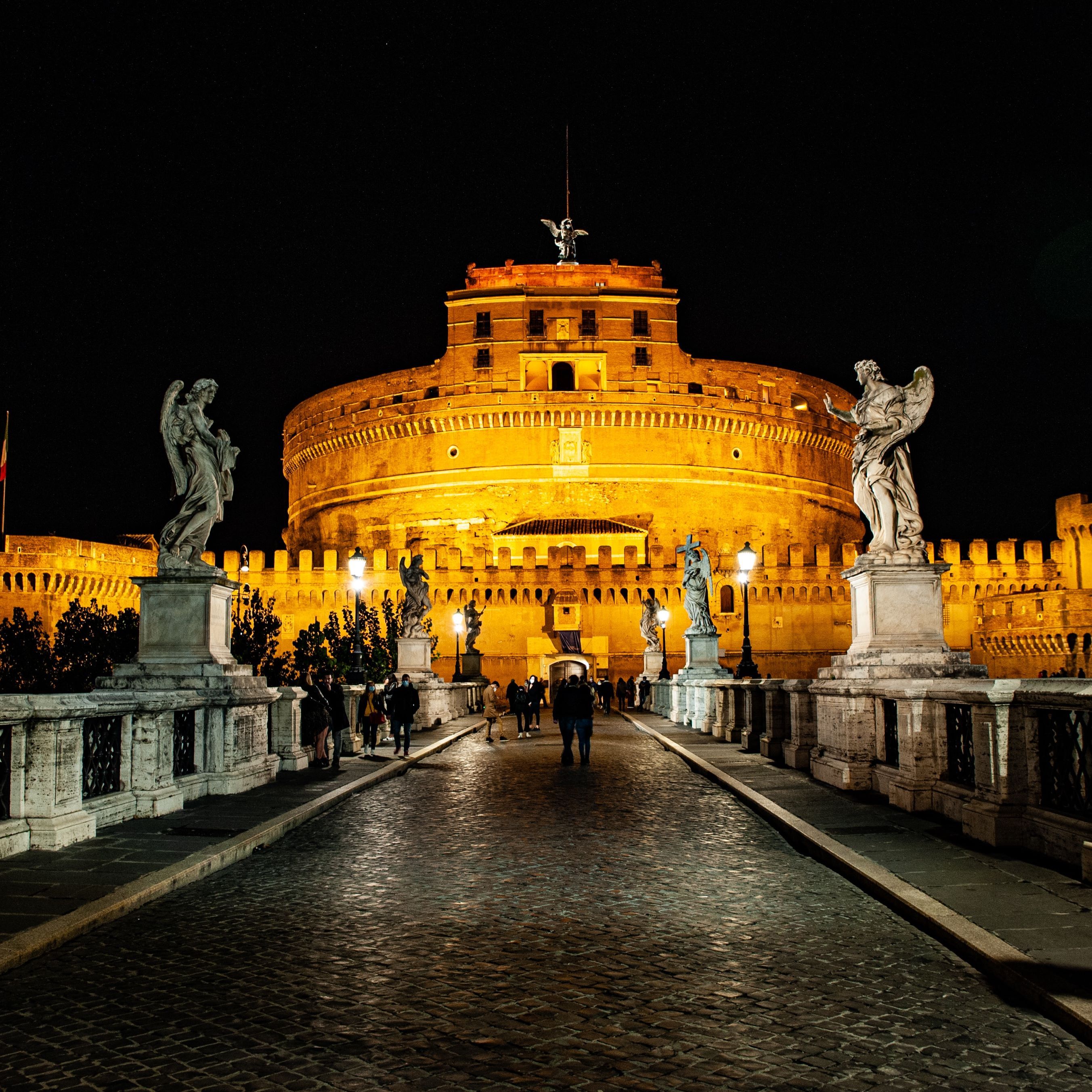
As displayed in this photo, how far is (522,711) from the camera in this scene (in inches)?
812

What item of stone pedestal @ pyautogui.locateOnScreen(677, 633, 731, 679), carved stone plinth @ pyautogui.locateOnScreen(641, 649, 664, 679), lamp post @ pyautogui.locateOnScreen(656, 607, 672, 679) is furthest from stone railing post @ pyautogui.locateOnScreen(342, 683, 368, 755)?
carved stone plinth @ pyautogui.locateOnScreen(641, 649, 664, 679)

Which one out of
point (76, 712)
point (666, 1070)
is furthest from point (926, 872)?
point (76, 712)

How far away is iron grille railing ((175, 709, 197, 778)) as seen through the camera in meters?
8.70

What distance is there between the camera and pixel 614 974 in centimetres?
407

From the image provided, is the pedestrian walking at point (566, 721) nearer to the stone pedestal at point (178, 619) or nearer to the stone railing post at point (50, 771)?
the stone pedestal at point (178, 619)

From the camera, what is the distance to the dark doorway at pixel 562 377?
57.6m

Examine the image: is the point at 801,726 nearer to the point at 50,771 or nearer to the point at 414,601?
the point at 50,771

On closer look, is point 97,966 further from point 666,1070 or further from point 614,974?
point 666,1070

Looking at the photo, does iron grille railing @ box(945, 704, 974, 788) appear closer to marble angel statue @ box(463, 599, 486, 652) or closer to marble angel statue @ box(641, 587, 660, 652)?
marble angel statue @ box(641, 587, 660, 652)

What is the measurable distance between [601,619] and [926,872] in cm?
4046

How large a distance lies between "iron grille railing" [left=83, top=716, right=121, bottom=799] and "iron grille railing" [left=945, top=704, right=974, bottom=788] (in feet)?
17.6

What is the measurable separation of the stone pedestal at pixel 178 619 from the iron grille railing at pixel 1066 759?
21.9 feet

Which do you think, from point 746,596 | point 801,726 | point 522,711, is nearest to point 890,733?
point 801,726

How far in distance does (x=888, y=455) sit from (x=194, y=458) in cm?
615
